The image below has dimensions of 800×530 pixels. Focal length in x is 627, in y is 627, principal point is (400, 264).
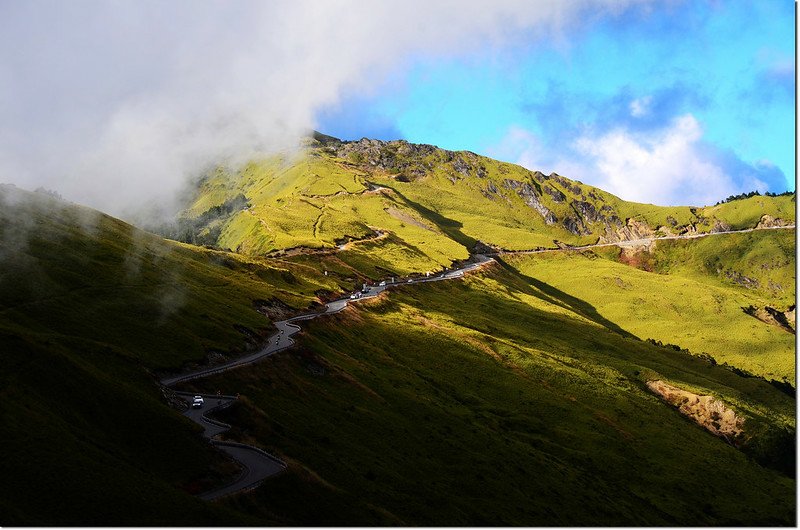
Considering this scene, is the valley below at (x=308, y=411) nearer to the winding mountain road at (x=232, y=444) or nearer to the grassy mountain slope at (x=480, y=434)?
the winding mountain road at (x=232, y=444)

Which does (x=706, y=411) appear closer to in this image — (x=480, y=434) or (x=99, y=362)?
(x=480, y=434)

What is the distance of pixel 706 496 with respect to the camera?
118000 mm

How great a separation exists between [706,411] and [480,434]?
287ft

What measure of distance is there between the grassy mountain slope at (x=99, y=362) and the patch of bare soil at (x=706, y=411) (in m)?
114

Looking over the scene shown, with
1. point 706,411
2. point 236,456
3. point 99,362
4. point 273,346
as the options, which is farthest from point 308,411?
point 706,411

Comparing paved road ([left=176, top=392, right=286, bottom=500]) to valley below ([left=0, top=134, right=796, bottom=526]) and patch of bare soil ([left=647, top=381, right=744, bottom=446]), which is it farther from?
patch of bare soil ([left=647, top=381, right=744, bottom=446])

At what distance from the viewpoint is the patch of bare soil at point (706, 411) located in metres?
162

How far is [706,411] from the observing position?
549ft

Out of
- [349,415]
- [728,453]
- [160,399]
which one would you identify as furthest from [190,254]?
[728,453]

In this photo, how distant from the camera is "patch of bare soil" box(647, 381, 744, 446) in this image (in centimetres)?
16150

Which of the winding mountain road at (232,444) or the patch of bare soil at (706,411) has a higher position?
the patch of bare soil at (706,411)

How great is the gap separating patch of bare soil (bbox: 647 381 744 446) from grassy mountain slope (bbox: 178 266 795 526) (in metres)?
3.92

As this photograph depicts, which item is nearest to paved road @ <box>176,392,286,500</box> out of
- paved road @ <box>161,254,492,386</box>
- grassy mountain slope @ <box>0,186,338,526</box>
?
→ grassy mountain slope @ <box>0,186,338,526</box>

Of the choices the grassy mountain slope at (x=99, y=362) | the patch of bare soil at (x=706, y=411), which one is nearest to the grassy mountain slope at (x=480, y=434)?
the patch of bare soil at (x=706, y=411)
